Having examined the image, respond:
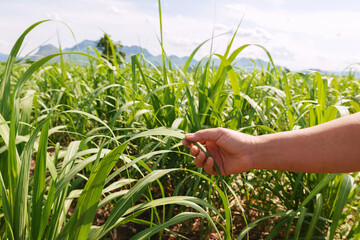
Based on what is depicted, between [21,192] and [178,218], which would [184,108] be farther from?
[21,192]

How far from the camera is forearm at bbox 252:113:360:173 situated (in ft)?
2.62

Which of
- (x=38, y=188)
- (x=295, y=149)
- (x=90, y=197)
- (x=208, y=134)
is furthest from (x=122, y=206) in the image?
(x=295, y=149)

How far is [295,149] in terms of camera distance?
85 centimetres

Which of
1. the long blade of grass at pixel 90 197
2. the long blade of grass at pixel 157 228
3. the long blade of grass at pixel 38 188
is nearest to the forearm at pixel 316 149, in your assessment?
the long blade of grass at pixel 157 228

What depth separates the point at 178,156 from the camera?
1.24m

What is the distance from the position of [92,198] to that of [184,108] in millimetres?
650

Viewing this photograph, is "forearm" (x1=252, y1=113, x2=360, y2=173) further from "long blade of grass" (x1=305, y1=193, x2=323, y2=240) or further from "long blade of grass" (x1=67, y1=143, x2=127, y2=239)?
"long blade of grass" (x1=67, y1=143, x2=127, y2=239)

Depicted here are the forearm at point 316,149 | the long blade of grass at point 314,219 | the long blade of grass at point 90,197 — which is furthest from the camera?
the long blade of grass at point 314,219

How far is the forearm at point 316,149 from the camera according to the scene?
0.80 m

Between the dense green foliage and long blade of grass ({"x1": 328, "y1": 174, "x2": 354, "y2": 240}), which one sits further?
long blade of grass ({"x1": 328, "y1": 174, "x2": 354, "y2": 240})

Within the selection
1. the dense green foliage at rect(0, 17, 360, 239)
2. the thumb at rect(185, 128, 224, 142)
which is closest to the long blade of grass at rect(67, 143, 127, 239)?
the dense green foliage at rect(0, 17, 360, 239)

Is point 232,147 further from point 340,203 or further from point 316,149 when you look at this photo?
point 340,203

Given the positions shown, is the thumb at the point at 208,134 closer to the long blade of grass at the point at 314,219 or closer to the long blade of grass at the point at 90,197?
the long blade of grass at the point at 90,197

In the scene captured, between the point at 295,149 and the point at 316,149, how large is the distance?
54 millimetres
